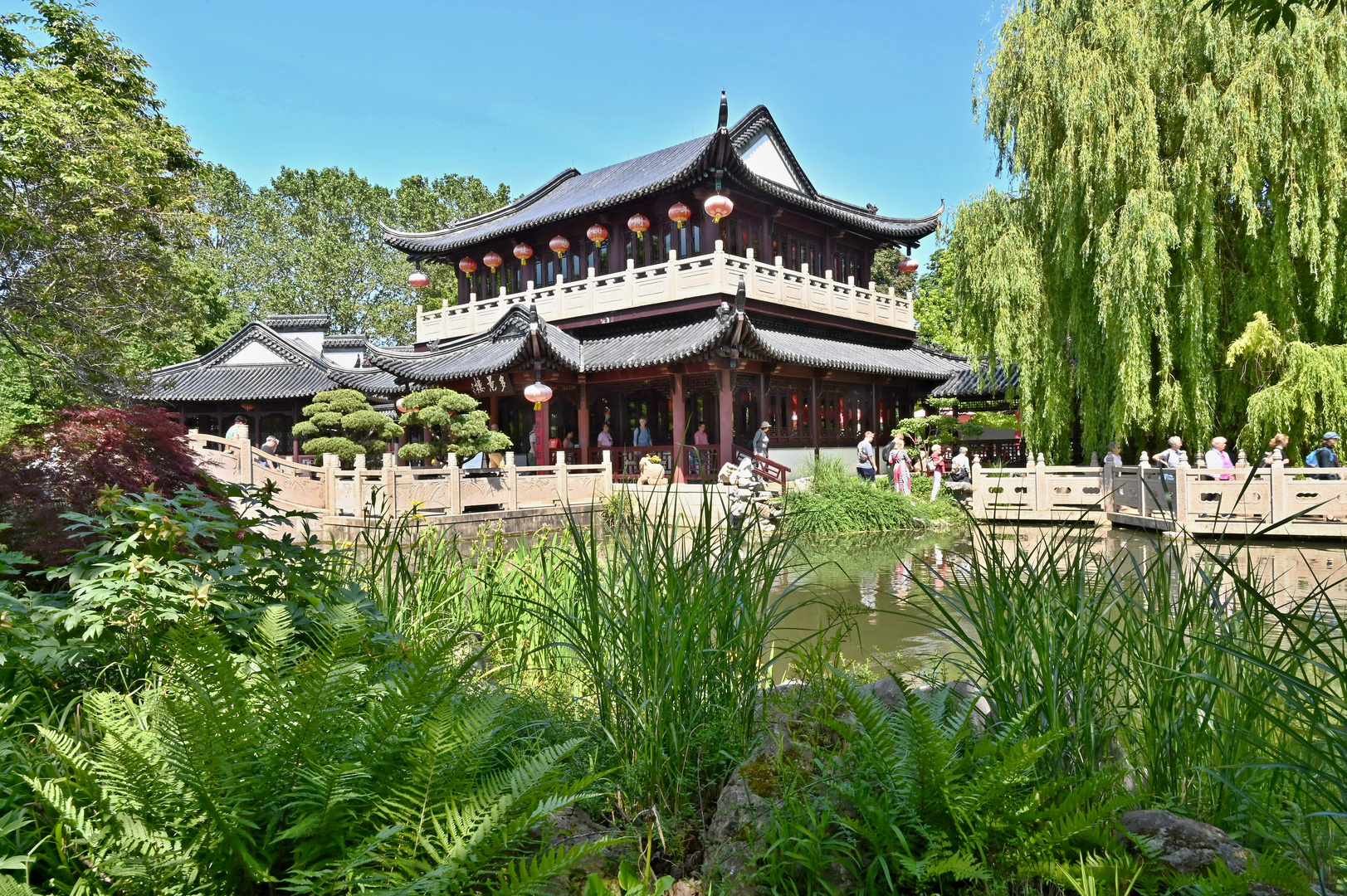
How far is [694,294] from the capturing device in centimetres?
1445

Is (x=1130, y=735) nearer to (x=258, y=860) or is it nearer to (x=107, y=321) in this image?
(x=258, y=860)

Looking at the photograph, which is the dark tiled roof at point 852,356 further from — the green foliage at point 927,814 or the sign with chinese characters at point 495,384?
the green foliage at point 927,814

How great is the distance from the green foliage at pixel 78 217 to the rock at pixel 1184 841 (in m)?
8.43

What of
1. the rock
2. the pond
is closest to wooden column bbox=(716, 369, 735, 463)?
the pond

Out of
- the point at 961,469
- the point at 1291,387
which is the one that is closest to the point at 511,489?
the point at 961,469

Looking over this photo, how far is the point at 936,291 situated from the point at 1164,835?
1219 inches

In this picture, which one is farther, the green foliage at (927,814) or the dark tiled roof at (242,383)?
the dark tiled roof at (242,383)

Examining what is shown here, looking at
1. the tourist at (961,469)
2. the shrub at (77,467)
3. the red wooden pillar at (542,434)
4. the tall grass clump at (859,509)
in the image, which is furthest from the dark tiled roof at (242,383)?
the shrub at (77,467)

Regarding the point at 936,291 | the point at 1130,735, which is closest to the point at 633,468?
the point at 1130,735

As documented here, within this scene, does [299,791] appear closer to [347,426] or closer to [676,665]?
[676,665]

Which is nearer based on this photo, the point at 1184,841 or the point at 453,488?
the point at 1184,841

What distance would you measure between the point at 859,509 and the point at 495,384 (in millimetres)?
7364

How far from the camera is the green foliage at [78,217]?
7.12 metres

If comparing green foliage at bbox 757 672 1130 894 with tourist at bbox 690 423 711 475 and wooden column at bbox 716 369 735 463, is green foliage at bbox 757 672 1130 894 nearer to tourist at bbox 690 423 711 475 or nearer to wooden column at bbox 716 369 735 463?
tourist at bbox 690 423 711 475
